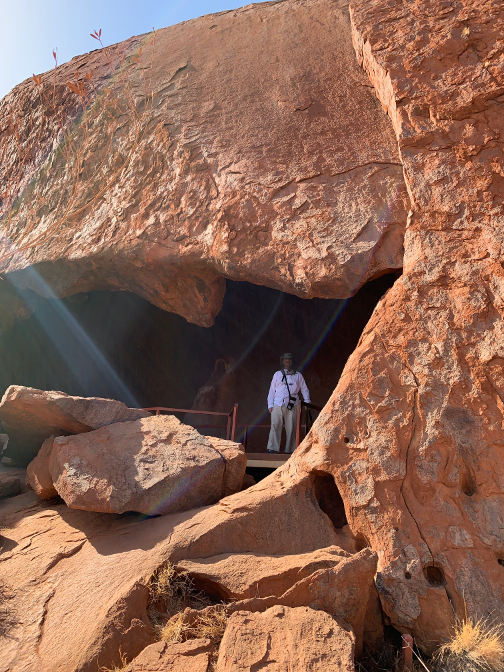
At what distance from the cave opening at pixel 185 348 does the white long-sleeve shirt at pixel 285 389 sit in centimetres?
193

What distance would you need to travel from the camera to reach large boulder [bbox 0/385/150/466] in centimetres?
461

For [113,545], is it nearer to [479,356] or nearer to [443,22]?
[479,356]

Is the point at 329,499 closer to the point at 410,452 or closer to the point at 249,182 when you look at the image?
the point at 410,452

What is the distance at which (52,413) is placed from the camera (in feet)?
15.4

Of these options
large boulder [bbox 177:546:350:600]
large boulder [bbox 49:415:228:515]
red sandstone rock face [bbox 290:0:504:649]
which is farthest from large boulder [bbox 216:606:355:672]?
large boulder [bbox 49:415:228:515]

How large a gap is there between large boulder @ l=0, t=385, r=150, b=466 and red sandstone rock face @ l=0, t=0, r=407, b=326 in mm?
1701

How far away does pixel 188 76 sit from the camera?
21.2 feet

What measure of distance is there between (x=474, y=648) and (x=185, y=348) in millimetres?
7091

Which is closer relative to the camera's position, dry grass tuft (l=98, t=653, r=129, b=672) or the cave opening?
dry grass tuft (l=98, t=653, r=129, b=672)

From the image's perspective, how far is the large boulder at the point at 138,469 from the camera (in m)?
4.10

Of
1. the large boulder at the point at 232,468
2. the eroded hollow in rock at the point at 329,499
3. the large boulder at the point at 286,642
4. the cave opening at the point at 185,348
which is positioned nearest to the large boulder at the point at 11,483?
the large boulder at the point at 232,468

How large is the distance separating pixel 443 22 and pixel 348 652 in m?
5.18

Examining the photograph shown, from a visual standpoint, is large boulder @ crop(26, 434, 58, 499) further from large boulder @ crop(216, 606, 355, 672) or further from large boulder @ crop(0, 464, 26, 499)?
large boulder @ crop(216, 606, 355, 672)

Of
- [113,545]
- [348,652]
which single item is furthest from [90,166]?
[348,652]
